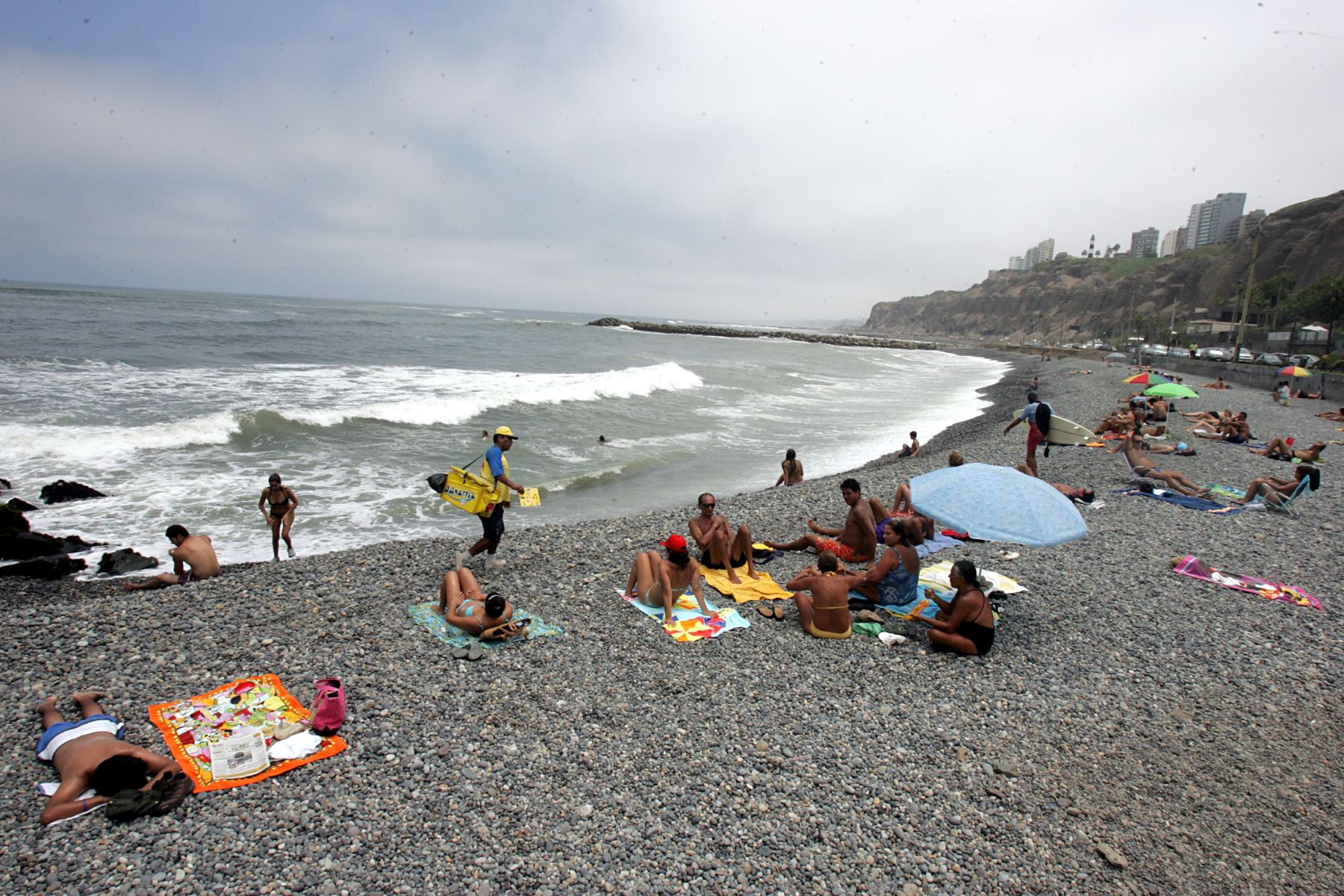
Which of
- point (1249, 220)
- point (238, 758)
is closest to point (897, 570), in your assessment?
point (238, 758)

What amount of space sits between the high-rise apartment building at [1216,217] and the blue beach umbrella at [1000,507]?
6261 inches

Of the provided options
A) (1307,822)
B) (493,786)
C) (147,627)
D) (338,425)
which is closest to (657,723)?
(493,786)

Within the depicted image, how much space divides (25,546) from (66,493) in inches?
122

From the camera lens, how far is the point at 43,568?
846cm

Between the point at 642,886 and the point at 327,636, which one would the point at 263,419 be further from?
the point at 642,886

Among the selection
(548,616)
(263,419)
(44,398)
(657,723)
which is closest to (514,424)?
(263,419)

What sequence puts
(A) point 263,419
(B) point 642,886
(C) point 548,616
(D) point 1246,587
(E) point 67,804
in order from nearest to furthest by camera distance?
1. (B) point 642,886
2. (E) point 67,804
3. (C) point 548,616
4. (D) point 1246,587
5. (A) point 263,419

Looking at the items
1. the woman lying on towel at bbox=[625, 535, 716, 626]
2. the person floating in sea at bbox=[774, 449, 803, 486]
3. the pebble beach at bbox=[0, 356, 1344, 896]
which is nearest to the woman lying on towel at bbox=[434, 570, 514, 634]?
the pebble beach at bbox=[0, 356, 1344, 896]

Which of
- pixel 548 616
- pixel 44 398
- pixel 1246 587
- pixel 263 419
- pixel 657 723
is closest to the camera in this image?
pixel 657 723

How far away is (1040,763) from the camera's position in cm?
447

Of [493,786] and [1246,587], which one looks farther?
[1246,587]

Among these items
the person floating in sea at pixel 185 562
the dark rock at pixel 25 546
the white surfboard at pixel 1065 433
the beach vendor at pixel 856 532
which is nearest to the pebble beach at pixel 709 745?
the person floating in sea at pixel 185 562

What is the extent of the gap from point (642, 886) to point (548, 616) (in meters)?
3.32

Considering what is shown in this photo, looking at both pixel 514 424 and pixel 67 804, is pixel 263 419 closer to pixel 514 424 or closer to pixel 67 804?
pixel 514 424
